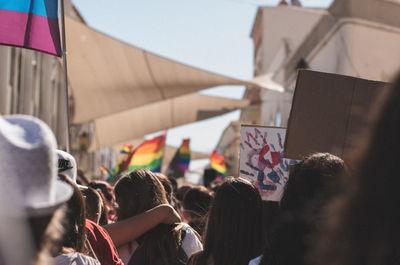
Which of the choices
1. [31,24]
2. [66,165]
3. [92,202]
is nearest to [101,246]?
[66,165]

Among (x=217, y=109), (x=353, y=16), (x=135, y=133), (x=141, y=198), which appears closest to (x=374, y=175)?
(x=141, y=198)

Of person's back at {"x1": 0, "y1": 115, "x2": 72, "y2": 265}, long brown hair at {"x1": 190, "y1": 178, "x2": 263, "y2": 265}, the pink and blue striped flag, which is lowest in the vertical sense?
long brown hair at {"x1": 190, "y1": 178, "x2": 263, "y2": 265}

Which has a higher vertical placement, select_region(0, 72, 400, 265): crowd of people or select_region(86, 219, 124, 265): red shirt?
select_region(0, 72, 400, 265): crowd of people

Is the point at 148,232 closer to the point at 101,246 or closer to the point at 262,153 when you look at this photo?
the point at 101,246

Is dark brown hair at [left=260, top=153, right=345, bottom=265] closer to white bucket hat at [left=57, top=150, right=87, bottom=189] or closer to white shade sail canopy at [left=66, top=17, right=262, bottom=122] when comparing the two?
white bucket hat at [left=57, top=150, right=87, bottom=189]

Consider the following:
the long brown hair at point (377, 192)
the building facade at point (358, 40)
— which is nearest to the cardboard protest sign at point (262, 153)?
the long brown hair at point (377, 192)

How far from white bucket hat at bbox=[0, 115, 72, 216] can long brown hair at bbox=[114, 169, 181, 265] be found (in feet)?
6.39

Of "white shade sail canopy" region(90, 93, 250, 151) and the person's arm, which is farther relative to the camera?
"white shade sail canopy" region(90, 93, 250, 151)

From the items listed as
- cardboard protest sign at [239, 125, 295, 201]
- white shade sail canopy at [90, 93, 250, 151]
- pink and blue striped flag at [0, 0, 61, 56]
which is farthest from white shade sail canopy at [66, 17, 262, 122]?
cardboard protest sign at [239, 125, 295, 201]

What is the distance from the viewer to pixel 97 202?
13.1 ft

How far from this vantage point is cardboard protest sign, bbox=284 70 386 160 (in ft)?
13.2

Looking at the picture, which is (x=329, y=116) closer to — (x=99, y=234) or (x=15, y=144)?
(x=99, y=234)

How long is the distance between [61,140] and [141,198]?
1032 inches

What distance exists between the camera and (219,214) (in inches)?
111
